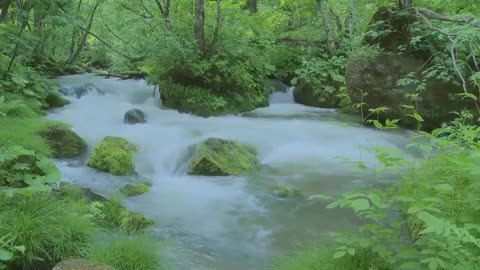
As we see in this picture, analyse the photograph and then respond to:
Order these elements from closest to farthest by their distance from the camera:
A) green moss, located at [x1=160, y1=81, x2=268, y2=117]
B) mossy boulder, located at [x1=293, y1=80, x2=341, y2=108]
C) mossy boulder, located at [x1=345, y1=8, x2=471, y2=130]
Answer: mossy boulder, located at [x1=345, y1=8, x2=471, y2=130]
green moss, located at [x1=160, y1=81, x2=268, y2=117]
mossy boulder, located at [x1=293, y1=80, x2=341, y2=108]

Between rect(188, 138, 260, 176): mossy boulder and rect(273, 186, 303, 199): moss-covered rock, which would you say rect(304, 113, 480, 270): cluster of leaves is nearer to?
rect(273, 186, 303, 199): moss-covered rock

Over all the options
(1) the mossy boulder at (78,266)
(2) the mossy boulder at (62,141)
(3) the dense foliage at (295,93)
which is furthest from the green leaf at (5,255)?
(2) the mossy boulder at (62,141)

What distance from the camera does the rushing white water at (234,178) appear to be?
4.27 meters

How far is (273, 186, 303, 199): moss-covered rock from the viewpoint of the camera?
5559mm

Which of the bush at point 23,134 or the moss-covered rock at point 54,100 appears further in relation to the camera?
the moss-covered rock at point 54,100

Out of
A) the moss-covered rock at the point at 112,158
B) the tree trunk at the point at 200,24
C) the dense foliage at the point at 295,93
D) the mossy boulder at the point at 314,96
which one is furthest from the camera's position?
the mossy boulder at the point at 314,96

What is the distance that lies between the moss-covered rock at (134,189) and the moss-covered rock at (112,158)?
718 mm

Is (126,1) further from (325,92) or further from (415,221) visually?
(415,221)

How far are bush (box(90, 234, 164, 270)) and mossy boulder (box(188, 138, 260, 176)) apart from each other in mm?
3084

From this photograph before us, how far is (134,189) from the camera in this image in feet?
18.4

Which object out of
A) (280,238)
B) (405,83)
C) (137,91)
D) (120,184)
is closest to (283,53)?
(137,91)

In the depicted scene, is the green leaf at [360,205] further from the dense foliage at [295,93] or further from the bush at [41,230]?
the bush at [41,230]

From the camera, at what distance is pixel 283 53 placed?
13.3 meters

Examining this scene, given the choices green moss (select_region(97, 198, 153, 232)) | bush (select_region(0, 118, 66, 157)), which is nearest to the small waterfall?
bush (select_region(0, 118, 66, 157))
